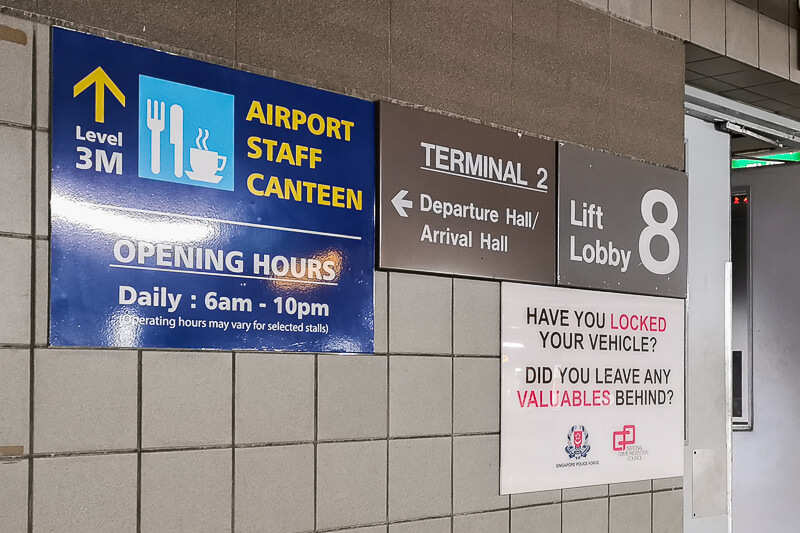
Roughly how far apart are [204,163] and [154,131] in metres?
0.14

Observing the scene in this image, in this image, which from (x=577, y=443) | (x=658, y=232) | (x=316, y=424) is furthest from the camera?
(x=658, y=232)

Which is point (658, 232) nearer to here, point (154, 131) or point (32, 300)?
point (154, 131)

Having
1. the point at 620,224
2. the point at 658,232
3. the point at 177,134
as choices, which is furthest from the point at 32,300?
the point at 658,232

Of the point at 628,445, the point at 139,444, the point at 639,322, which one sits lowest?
the point at 628,445

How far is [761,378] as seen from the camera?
466 centimetres

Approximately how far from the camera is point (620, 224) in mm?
3061

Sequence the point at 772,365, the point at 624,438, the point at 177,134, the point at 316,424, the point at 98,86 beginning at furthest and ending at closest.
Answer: the point at 772,365
the point at 624,438
the point at 316,424
the point at 177,134
the point at 98,86

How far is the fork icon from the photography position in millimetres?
2008

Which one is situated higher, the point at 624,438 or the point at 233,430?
the point at 233,430

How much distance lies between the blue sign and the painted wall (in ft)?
9.97

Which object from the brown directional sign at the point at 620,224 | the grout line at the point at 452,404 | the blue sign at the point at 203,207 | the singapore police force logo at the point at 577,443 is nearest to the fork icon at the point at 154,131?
the blue sign at the point at 203,207

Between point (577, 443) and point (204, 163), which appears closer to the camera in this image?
point (204, 163)

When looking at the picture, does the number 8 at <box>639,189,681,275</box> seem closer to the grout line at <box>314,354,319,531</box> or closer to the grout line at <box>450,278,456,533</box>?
the grout line at <box>450,278,456,533</box>

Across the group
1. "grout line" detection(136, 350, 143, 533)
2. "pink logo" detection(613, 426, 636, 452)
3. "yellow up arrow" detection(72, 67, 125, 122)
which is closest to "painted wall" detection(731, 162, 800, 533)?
"pink logo" detection(613, 426, 636, 452)
